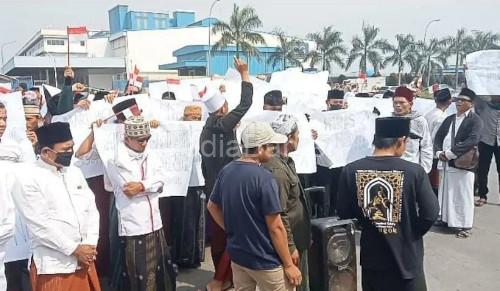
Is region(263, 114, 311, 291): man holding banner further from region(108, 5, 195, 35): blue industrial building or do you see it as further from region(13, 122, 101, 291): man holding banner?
region(108, 5, 195, 35): blue industrial building

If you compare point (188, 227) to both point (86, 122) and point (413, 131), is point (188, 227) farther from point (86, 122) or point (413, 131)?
point (413, 131)

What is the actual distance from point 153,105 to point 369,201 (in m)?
2.91

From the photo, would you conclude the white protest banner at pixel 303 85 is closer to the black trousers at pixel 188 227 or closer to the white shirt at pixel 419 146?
the white shirt at pixel 419 146

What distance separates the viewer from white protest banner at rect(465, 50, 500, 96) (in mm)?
6824

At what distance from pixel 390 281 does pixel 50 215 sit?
7.16 ft

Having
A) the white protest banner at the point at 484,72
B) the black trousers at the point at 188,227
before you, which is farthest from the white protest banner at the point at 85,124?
the white protest banner at the point at 484,72

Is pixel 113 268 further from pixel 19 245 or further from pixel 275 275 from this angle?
pixel 275 275

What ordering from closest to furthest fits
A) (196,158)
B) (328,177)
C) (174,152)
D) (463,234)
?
(174,152)
(196,158)
(463,234)
(328,177)

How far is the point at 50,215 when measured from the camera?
3.00 m

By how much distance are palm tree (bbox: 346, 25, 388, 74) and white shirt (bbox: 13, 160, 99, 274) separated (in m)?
55.5

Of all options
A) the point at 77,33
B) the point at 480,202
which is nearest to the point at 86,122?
the point at 77,33

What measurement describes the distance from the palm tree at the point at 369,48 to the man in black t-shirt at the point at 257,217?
181 feet

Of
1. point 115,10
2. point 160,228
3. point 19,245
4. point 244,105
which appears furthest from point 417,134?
point 115,10

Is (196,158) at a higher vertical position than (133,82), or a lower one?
→ lower
